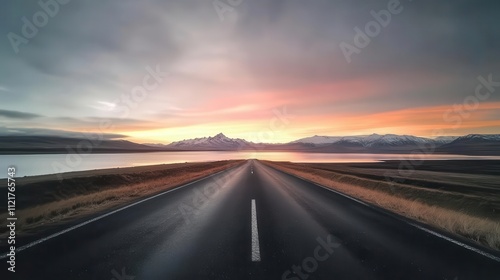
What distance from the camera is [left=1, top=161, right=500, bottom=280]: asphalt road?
4637 millimetres

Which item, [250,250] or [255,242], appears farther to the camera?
[255,242]

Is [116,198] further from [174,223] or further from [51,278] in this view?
[51,278]

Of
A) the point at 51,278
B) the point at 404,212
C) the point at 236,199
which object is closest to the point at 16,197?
the point at 236,199

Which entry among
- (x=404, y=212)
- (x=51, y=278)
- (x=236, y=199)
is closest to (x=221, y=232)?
(x=51, y=278)

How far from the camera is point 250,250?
568 cm

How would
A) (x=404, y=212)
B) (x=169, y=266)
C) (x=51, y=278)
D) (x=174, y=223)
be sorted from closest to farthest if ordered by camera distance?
1. (x=51, y=278)
2. (x=169, y=266)
3. (x=174, y=223)
4. (x=404, y=212)

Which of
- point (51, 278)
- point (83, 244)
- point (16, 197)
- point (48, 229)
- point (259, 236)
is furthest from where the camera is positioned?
point (16, 197)

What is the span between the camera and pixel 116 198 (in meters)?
13.4

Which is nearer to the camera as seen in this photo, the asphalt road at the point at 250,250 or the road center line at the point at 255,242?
the asphalt road at the point at 250,250

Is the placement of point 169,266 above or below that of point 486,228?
above

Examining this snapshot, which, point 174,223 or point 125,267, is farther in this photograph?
point 174,223

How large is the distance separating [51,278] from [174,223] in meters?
3.85

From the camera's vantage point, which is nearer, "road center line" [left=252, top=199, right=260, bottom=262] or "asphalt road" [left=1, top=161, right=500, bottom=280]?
"asphalt road" [left=1, top=161, right=500, bottom=280]

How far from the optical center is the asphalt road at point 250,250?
4.64m
